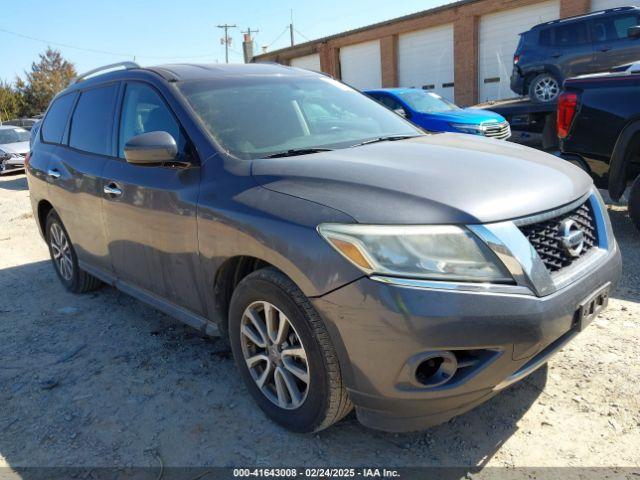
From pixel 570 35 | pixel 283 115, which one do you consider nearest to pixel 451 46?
pixel 570 35

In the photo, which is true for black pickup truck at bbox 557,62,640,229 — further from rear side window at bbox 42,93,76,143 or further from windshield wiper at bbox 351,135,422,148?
rear side window at bbox 42,93,76,143

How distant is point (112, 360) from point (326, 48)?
82.5 feet

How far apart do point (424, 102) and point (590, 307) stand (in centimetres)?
845

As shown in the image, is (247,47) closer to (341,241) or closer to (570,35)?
(570,35)

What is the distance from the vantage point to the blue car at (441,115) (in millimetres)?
9289

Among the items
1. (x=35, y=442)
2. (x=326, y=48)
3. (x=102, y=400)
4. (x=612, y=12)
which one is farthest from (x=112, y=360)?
(x=326, y=48)

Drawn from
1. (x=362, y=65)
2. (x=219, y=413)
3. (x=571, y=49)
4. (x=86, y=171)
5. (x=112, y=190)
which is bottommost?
(x=219, y=413)

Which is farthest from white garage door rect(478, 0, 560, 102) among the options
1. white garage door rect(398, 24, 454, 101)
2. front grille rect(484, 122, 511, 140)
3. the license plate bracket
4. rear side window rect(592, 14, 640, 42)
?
the license plate bracket

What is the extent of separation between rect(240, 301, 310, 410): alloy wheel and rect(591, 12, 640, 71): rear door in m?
12.5

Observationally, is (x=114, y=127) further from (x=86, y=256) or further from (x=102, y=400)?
(x=102, y=400)

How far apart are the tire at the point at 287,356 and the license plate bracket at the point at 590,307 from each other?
102 centimetres

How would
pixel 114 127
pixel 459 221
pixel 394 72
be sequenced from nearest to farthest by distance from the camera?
pixel 459 221 < pixel 114 127 < pixel 394 72

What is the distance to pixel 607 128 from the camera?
191 inches

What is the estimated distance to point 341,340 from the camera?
2.14m
